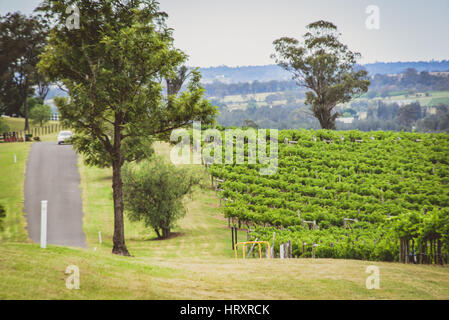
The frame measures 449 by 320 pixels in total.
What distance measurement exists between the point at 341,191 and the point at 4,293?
25.4 meters

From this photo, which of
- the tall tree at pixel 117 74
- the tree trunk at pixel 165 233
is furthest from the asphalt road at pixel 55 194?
the tall tree at pixel 117 74

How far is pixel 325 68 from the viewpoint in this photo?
58.1 metres

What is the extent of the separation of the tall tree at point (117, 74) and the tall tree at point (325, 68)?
40571 mm

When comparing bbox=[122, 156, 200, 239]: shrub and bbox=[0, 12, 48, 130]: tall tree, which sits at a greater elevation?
bbox=[0, 12, 48, 130]: tall tree

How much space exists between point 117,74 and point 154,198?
34.4 feet

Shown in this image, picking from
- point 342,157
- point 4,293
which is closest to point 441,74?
point 342,157

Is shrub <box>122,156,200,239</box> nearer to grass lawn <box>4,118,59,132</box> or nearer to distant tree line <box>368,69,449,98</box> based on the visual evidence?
grass lawn <box>4,118,59,132</box>

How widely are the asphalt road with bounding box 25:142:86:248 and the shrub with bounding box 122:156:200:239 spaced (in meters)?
3.65

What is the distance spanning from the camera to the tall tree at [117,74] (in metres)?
18.7

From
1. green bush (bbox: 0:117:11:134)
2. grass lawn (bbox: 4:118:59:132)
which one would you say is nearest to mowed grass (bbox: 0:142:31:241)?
green bush (bbox: 0:117:11:134)

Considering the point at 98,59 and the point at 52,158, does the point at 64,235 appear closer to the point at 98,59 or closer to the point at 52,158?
the point at 98,59

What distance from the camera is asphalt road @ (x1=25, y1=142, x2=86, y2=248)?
26666 mm

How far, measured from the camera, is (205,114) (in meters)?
20.8

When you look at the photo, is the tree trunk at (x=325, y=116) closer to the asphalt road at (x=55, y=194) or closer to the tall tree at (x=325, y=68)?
the tall tree at (x=325, y=68)
